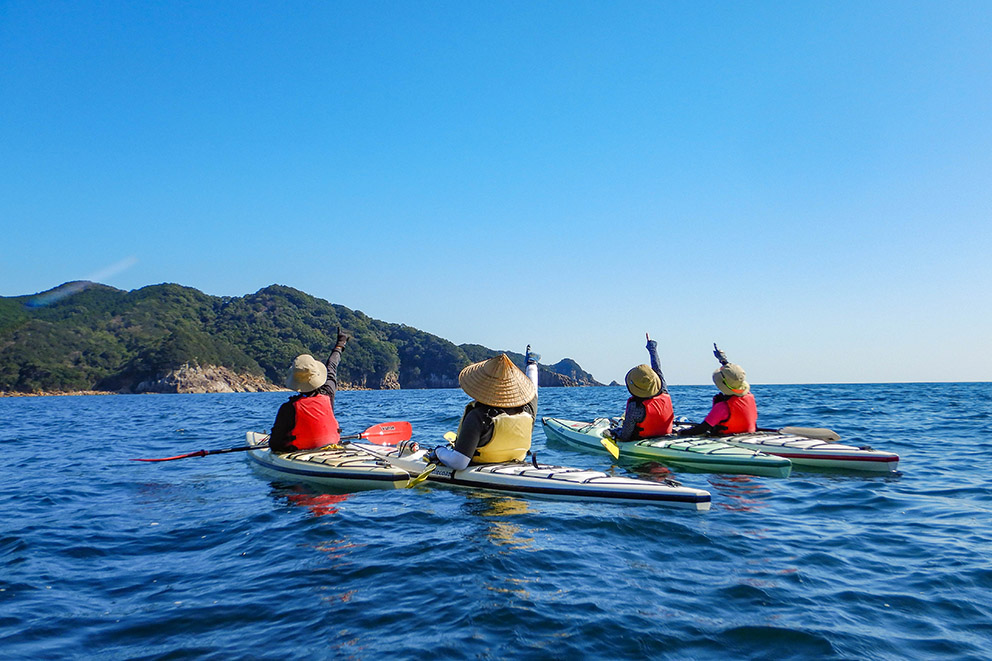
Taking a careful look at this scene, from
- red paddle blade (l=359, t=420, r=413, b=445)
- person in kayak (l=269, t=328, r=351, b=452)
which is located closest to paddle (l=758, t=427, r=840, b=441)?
red paddle blade (l=359, t=420, r=413, b=445)

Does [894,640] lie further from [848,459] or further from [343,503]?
[848,459]

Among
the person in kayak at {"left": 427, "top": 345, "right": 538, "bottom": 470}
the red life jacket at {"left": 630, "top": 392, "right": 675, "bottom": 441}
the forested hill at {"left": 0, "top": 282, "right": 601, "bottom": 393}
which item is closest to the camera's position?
the person in kayak at {"left": 427, "top": 345, "right": 538, "bottom": 470}

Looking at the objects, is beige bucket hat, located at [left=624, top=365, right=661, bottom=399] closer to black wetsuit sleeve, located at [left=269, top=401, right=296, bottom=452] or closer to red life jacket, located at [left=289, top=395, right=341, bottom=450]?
red life jacket, located at [left=289, top=395, right=341, bottom=450]

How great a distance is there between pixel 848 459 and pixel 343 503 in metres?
8.10

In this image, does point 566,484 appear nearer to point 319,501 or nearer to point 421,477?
point 421,477

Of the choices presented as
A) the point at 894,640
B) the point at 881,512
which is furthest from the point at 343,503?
the point at 881,512

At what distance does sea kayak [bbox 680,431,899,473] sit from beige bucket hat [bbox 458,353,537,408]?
489 cm

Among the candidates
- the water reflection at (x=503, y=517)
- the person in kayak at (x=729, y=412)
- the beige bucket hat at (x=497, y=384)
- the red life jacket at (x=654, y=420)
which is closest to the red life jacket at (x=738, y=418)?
the person in kayak at (x=729, y=412)

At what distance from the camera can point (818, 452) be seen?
9492 millimetres

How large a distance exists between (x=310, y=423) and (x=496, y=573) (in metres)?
5.36

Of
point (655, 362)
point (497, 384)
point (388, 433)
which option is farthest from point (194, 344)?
point (497, 384)

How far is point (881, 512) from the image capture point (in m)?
6.52

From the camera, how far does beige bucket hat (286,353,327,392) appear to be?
8477mm

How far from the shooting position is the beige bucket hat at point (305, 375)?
848 cm
